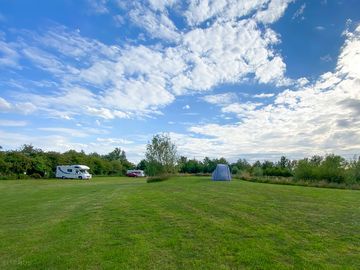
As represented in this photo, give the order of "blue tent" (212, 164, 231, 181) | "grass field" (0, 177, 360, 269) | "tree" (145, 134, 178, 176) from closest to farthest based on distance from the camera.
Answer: "grass field" (0, 177, 360, 269), "blue tent" (212, 164, 231, 181), "tree" (145, 134, 178, 176)

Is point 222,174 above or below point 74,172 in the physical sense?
below

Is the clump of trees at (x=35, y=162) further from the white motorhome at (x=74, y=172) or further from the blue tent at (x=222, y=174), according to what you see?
the blue tent at (x=222, y=174)

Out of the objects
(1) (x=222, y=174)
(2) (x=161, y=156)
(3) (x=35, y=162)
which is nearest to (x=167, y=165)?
(2) (x=161, y=156)

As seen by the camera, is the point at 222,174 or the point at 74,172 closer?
the point at 222,174

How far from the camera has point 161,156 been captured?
4469cm

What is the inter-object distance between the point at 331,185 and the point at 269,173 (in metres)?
21.6

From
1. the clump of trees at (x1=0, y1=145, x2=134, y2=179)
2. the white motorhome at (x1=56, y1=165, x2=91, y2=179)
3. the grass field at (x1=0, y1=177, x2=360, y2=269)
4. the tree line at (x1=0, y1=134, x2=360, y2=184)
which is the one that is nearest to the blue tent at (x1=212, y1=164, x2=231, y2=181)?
the tree line at (x1=0, y1=134, x2=360, y2=184)

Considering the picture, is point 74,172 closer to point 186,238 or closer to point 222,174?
point 222,174

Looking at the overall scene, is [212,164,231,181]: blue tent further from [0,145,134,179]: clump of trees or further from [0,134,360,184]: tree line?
[0,145,134,179]: clump of trees

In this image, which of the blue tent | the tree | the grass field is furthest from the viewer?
the tree

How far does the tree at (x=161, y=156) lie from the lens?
44094mm

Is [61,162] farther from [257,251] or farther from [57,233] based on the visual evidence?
[257,251]

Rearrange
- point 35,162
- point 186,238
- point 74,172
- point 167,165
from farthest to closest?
point 35,162
point 74,172
point 167,165
point 186,238

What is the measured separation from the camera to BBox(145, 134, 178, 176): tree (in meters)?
44.1
